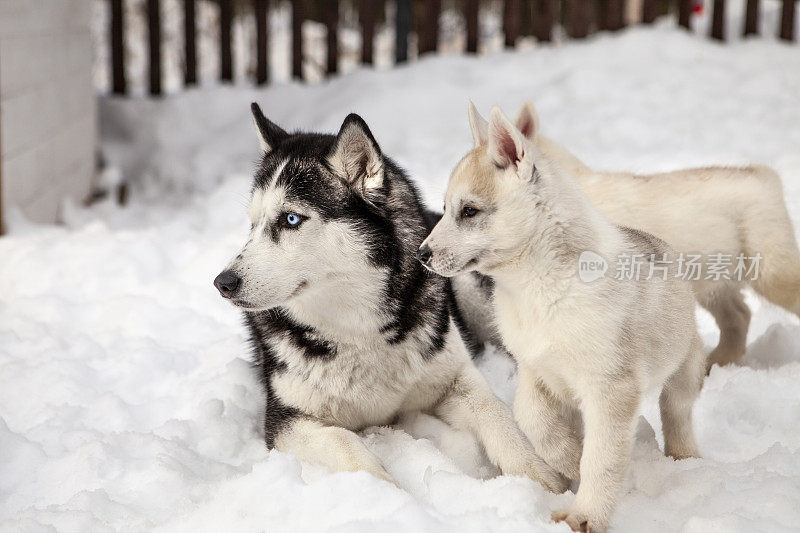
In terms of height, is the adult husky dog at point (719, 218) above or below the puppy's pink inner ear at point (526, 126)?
below

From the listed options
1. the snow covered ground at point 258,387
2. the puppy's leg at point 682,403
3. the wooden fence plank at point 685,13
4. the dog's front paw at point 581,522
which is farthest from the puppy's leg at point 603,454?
the wooden fence plank at point 685,13

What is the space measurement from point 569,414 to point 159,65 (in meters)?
6.52

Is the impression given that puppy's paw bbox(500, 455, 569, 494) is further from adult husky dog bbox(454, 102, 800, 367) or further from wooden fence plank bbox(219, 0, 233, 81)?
wooden fence plank bbox(219, 0, 233, 81)

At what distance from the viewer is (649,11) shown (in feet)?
23.8

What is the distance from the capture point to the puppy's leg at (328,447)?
2.42 metres

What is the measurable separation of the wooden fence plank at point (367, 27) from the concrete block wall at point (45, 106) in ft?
8.11

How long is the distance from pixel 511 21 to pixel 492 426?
18.4ft

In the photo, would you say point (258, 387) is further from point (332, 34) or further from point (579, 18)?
point (579, 18)

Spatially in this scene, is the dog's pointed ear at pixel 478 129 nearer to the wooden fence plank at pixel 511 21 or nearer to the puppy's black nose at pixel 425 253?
the puppy's black nose at pixel 425 253

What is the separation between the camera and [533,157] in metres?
2.17

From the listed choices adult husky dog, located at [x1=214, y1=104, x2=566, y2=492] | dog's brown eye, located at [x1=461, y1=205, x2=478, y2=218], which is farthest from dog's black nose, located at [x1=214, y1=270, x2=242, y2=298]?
dog's brown eye, located at [x1=461, y1=205, x2=478, y2=218]

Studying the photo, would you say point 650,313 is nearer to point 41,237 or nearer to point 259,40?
point 41,237

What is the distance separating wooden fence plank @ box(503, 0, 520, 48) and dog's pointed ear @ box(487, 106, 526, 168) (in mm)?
5602

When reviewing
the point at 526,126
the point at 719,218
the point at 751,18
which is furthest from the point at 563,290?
the point at 751,18
